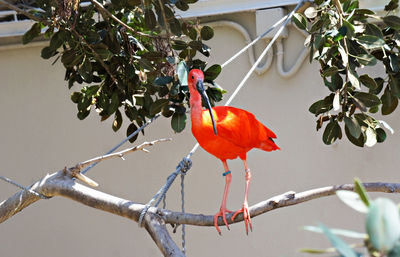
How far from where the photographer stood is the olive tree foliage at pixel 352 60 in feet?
9.78

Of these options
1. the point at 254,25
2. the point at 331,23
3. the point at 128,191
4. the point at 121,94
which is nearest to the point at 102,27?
the point at 121,94

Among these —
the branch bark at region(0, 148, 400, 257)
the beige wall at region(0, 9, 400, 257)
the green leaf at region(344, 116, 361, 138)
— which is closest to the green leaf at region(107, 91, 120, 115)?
the branch bark at region(0, 148, 400, 257)

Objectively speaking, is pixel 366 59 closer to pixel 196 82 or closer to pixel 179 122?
pixel 196 82

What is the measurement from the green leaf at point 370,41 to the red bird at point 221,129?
0.57m

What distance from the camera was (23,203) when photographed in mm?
3291

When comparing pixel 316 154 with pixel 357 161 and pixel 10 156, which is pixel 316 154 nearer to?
pixel 357 161

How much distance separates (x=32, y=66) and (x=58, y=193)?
2.66 meters

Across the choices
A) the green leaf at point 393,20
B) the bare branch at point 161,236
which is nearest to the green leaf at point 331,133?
the green leaf at point 393,20

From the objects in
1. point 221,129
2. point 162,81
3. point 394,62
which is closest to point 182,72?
point 162,81

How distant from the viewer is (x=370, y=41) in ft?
9.77

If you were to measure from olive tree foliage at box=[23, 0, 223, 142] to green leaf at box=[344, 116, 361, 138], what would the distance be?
633 mm

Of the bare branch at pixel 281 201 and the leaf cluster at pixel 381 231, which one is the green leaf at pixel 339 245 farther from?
the bare branch at pixel 281 201

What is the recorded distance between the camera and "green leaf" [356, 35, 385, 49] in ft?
9.72

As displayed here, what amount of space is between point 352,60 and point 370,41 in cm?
12
